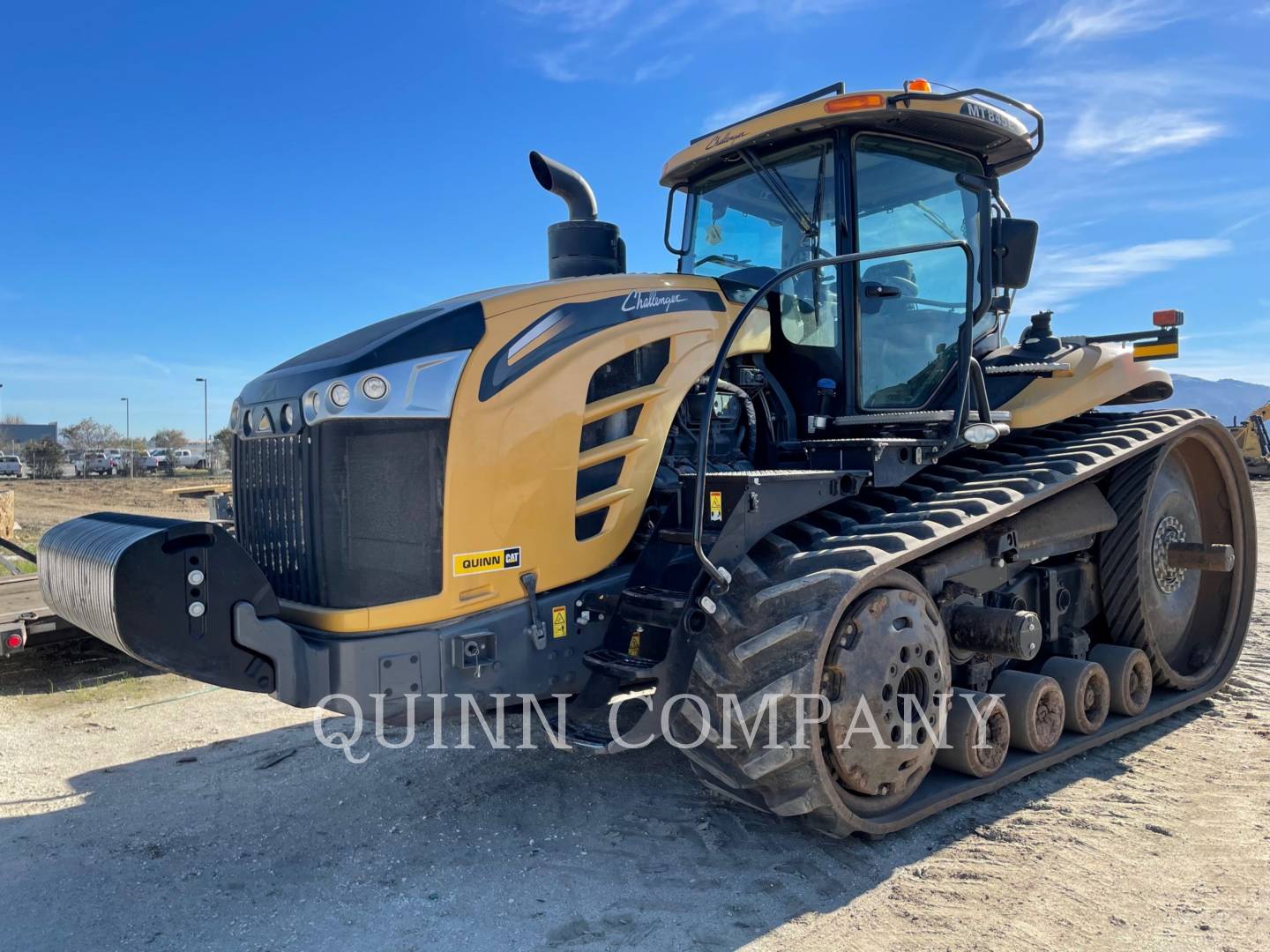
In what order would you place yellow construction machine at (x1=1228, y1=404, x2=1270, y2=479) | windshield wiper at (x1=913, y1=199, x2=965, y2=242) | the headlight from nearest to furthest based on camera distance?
the headlight < windshield wiper at (x1=913, y1=199, x2=965, y2=242) < yellow construction machine at (x1=1228, y1=404, x2=1270, y2=479)

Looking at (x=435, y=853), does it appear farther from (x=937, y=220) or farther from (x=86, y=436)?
(x=86, y=436)

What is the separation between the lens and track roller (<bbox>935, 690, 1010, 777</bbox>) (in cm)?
421

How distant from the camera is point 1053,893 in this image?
350 centimetres

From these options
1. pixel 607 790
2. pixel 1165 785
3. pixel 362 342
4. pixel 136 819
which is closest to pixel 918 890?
pixel 607 790

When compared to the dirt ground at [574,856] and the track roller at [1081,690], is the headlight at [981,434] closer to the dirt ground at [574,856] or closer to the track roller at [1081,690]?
the track roller at [1081,690]

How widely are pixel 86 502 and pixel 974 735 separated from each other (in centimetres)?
2702

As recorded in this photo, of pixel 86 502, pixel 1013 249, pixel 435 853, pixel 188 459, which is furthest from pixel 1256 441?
pixel 188 459

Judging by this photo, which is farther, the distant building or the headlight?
the distant building

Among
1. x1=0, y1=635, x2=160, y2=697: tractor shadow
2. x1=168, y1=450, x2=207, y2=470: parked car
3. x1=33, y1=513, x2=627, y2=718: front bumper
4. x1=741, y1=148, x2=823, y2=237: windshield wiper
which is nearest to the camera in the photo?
x1=33, y1=513, x2=627, y2=718: front bumper

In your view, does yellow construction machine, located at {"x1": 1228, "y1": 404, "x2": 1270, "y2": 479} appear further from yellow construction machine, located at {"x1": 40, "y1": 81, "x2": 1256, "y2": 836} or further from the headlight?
the headlight

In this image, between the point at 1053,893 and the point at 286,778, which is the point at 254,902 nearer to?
the point at 286,778

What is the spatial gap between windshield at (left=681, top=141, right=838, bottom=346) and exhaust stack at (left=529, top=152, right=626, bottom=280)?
2.05 feet

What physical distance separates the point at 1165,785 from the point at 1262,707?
1.77 metres

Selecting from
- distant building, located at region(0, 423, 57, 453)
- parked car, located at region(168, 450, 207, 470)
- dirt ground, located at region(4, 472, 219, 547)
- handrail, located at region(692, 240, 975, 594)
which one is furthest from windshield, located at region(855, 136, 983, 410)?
distant building, located at region(0, 423, 57, 453)
